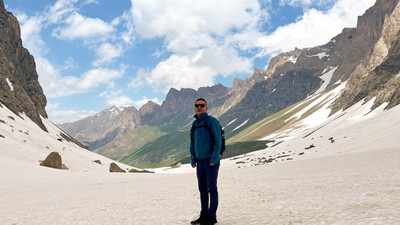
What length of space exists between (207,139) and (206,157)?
1.77 ft

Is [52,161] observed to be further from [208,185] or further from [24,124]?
[24,124]

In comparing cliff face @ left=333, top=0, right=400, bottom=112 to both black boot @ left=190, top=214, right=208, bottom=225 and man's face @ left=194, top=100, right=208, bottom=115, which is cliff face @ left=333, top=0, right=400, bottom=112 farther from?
black boot @ left=190, top=214, right=208, bottom=225

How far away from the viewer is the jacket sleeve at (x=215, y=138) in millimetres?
7521

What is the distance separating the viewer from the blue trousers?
7410mm

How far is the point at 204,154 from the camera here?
25.5ft

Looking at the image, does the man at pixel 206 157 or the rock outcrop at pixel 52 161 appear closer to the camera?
the man at pixel 206 157

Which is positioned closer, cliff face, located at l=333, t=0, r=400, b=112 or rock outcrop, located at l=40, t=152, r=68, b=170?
rock outcrop, located at l=40, t=152, r=68, b=170

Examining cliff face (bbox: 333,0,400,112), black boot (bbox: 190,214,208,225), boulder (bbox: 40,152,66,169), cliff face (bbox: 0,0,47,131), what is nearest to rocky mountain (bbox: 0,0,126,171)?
cliff face (bbox: 0,0,47,131)

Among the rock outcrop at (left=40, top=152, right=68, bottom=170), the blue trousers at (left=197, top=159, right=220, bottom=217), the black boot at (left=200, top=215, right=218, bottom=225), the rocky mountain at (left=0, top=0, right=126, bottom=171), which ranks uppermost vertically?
the rocky mountain at (left=0, top=0, right=126, bottom=171)

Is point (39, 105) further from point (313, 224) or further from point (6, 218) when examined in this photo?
point (313, 224)

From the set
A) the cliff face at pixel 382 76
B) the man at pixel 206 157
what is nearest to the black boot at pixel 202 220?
the man at pixel 206 157

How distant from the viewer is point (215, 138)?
7730 millimetres

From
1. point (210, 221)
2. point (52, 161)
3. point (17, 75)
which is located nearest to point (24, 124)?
point (52, 161)

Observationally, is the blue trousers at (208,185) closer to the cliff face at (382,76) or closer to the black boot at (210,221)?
the black boot at (210,221)
